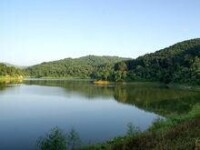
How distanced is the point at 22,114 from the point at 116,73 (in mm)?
133020

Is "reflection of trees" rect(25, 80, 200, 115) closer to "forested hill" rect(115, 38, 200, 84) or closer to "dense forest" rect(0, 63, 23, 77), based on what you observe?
"forested hill" rect(115, 38, 200, 84)

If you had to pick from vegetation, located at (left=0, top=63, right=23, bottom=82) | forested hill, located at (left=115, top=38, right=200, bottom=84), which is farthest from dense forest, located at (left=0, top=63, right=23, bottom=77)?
forested hill, located at (left=115, top=38, right=200, bottom=84)

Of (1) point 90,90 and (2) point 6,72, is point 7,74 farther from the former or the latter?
(1) point 90,90

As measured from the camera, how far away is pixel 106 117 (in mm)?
38594

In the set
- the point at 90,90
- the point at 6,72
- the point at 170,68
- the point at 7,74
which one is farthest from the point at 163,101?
the point at 7,74

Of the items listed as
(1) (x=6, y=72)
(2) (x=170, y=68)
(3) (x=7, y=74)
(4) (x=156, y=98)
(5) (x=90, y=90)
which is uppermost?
(2) (x=170, y=68)

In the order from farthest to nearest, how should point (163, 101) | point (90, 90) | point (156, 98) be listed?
point (90, 90) → point (156, 98) → point (163, 101)

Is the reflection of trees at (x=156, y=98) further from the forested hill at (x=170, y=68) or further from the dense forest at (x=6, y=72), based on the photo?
the dense forest at (x=6, y=72)

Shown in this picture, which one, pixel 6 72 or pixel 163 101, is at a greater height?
pixel 6 72

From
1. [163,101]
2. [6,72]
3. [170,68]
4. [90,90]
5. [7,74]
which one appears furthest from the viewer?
[7,74]

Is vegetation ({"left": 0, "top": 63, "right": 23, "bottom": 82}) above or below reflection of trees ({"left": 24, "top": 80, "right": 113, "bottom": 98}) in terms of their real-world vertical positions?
above

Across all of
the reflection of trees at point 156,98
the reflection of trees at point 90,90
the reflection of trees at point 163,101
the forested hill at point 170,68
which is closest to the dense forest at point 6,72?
the forested hill at point 170,68

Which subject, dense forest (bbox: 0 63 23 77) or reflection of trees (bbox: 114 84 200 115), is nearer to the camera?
reflection of trees (bbox: 114 84 200 115)

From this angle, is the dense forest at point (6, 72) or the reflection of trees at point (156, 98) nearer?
the reflection of trees at point (156, 98)
